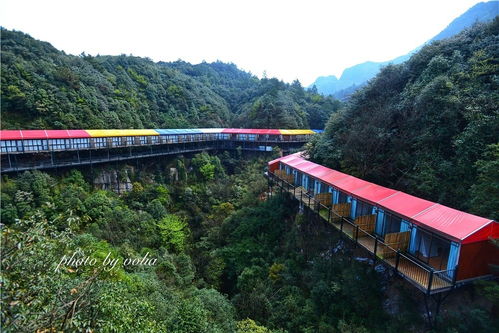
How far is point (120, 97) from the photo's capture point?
43.7 m

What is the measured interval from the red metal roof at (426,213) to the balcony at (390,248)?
93 cm

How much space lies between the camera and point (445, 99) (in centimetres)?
1512

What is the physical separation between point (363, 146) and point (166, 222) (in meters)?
18.3

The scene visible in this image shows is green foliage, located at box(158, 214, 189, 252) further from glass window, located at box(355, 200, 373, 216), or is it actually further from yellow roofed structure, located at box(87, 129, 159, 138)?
glass window, located at box(355, 200, 373, 216)

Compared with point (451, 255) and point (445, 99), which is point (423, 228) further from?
point (445, 99)

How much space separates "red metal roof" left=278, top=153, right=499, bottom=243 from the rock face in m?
22.6

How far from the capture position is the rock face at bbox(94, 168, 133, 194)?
27781 mm

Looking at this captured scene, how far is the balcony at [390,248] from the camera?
8812 millimetres

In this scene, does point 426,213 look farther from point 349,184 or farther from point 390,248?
point 349,184

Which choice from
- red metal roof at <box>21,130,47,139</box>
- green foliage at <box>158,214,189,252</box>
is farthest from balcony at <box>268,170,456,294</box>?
red metal roof at <box>21,130,47,139</box>

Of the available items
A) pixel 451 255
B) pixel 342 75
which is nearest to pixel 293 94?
pixel 451 255

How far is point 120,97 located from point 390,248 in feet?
148

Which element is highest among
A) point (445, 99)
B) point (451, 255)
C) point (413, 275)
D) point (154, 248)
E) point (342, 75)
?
point (342, 75)

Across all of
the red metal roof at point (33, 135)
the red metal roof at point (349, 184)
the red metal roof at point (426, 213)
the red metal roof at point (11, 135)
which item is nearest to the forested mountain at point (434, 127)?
the red metal roof at point (426, 213)
